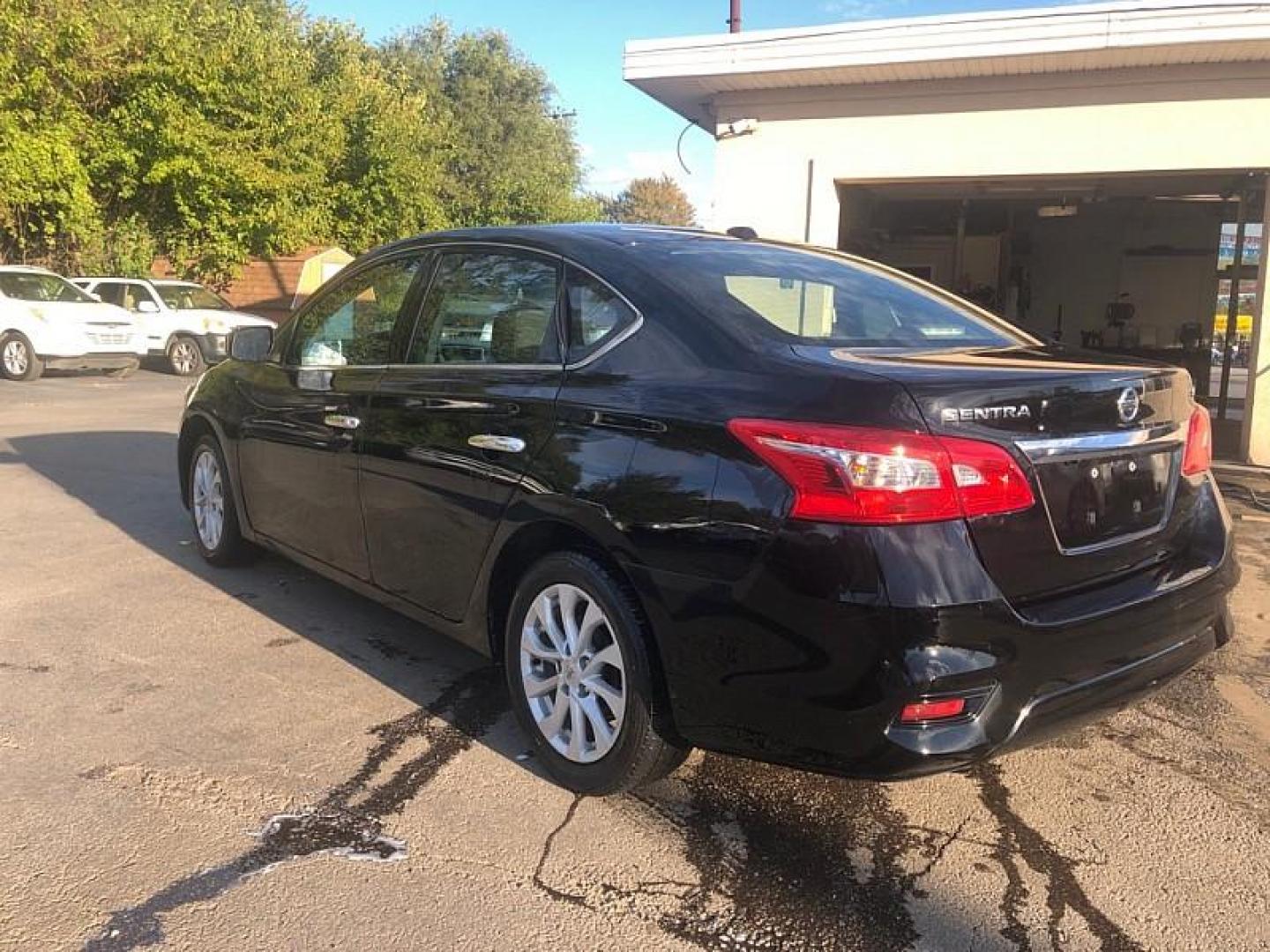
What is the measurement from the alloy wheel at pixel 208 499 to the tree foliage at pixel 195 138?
56.4 feet

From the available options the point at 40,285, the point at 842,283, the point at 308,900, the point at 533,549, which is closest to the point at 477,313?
the point at 533,549

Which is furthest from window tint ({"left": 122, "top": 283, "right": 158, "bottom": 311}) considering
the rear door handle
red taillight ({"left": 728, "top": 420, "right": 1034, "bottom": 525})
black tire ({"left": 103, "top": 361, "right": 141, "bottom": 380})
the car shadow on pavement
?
red taillight ({"left": 728, "top": 420, "right": 1034, "bottom": 525})

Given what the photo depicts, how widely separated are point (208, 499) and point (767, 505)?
13.0 feet

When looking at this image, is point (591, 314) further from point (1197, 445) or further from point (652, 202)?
point (652, 202)

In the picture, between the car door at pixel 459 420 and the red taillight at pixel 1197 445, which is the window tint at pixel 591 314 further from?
the red taillight at pixel 1197 445

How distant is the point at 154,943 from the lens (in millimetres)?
2475

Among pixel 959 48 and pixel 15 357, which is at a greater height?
pixel 959 48

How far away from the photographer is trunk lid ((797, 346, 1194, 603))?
2.55 m

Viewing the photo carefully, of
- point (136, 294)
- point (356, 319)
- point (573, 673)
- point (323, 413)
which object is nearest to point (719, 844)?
point (573, 673)

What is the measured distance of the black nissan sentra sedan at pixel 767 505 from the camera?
8.20ft

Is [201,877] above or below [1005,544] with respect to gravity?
below

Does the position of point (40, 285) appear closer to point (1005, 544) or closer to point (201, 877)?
point (201, 877)

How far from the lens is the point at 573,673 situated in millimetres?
3178

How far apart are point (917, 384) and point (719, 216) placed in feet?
27.4
